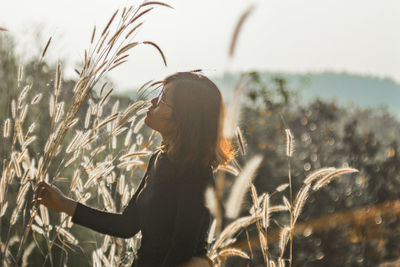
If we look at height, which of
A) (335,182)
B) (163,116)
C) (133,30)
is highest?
(133,30)

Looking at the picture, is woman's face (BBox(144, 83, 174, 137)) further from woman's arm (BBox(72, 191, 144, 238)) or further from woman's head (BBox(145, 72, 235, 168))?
woman's arm (BBox(72, 191, 144, 238))

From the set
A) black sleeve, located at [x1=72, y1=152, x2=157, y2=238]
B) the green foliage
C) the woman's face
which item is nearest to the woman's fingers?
black sleeve, located at [x1=72, y1=152, x2=157, y2=238]

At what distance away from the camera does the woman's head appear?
163cm

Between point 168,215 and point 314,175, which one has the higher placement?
point 314,175

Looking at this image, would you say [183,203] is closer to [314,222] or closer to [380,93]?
[314,222]

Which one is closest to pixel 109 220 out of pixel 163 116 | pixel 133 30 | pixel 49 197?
pixel 49 197

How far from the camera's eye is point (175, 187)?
5.18 feet

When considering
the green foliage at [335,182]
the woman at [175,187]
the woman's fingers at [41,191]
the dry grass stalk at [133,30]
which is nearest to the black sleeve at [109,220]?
the woman at [175,187]

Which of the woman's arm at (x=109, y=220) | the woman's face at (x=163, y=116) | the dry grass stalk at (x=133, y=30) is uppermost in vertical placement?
the dry grass stalk at (x=133, y=30)

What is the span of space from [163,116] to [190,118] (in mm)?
95

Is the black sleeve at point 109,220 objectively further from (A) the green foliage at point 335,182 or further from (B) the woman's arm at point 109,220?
(A) the green foliage at point 335,182

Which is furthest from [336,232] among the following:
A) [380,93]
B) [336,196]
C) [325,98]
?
[380,93]

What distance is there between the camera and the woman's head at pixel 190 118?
1.63m

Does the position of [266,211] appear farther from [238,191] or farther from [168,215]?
[168,215]
